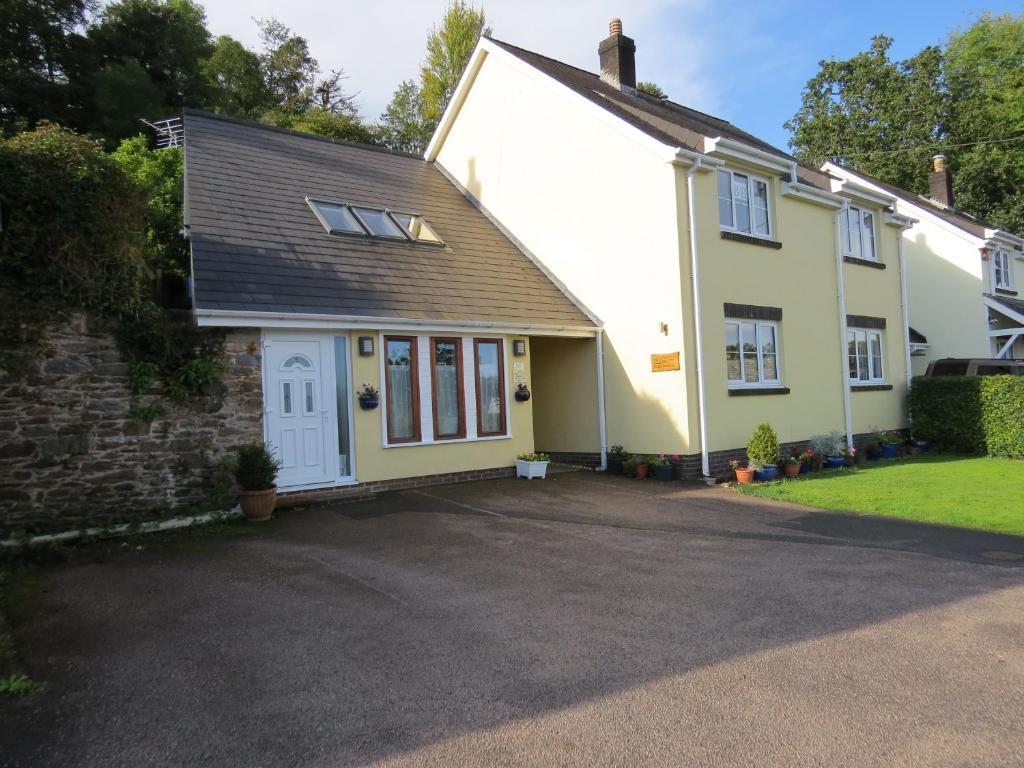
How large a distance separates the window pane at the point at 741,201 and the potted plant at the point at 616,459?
4992 millimetres

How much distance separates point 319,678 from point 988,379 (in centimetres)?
1702

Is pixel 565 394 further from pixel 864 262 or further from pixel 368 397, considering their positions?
pixel 864 262

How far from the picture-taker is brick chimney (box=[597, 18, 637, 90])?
61.8 feet

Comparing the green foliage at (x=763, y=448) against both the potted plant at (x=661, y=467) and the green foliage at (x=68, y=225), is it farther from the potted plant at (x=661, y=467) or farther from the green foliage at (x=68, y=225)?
the green foliage at (x=68, y=225)

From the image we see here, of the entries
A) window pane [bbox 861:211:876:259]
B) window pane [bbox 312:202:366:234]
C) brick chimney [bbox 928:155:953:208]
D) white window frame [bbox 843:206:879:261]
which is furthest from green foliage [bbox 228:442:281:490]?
brick chimney [bbox 928:155:953:208]

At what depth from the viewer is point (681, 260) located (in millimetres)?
12562

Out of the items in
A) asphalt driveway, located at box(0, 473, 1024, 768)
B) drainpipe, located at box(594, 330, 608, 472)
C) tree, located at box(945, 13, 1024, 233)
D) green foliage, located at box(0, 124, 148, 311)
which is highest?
tree, located at box(945, 13, 1024, 233)

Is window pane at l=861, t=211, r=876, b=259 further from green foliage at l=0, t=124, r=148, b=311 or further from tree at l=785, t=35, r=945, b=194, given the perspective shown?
tree at l=785, t=35, r=945, b=194

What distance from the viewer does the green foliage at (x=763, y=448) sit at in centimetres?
1252

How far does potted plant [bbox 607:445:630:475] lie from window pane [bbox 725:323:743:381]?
249 cm

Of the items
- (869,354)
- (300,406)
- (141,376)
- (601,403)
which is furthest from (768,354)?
(141,376)

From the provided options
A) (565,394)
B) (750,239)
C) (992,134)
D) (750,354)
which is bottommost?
(565,394)

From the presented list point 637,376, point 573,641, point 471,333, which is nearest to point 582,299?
point 637,376

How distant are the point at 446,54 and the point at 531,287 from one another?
23.3 meters
